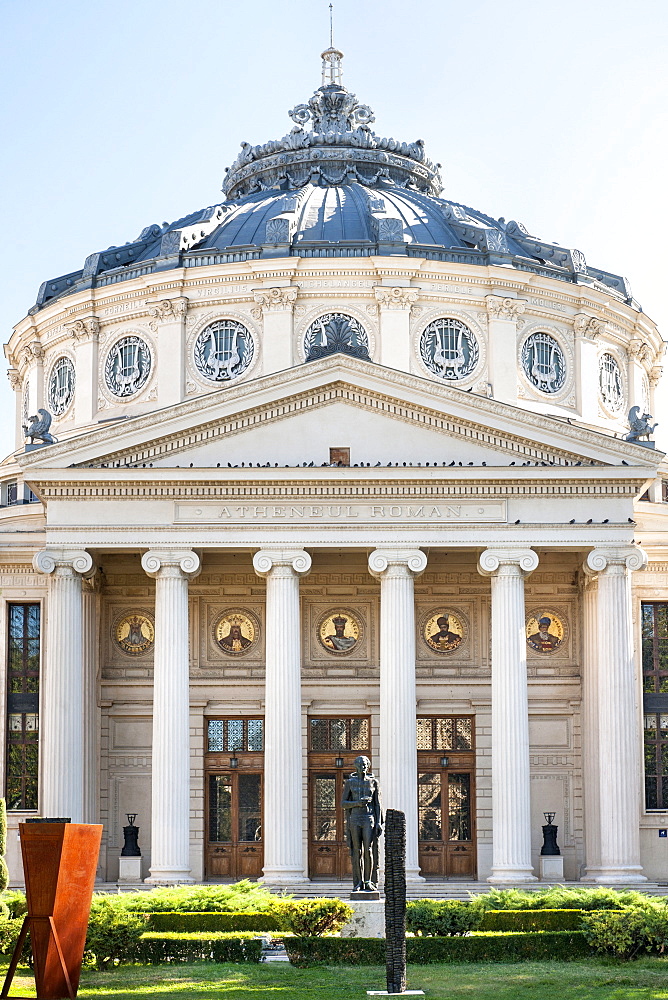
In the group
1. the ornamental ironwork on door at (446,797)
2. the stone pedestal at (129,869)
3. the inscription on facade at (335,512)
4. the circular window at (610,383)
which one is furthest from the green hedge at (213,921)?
the circular window at (610,383)

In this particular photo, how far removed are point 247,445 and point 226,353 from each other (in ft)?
37.9

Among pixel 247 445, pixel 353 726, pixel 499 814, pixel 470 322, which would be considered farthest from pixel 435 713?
pixel 470 322

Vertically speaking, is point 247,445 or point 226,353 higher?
point 226,353

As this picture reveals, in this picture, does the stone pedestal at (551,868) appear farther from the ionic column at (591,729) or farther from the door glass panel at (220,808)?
the door glass panel at (220,808)

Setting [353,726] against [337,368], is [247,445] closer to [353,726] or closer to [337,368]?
[337,368]

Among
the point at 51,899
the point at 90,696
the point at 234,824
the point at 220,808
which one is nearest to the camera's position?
the point at 51,899

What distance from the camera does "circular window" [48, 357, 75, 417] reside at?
61625mm

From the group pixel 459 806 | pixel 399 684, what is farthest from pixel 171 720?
pixel 459 806

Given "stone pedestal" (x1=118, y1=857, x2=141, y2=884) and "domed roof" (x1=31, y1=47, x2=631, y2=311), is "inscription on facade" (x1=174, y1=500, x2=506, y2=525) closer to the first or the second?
"stone pedestal" (x1=118, y1=857, x2=141, y2=884)

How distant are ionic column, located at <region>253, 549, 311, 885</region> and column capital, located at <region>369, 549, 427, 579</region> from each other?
1.88m

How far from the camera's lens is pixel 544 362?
59.7m

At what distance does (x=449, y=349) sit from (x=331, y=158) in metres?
13.5

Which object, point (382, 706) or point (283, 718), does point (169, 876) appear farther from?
point (382, 706)

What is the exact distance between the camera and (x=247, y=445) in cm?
4791
